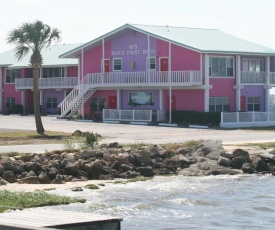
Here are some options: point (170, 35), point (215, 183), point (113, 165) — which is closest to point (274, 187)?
point (215, 183)

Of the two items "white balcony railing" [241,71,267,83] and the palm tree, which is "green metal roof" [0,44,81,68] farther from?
the palm tree

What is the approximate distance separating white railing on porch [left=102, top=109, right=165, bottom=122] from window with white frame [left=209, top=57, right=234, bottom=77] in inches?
182

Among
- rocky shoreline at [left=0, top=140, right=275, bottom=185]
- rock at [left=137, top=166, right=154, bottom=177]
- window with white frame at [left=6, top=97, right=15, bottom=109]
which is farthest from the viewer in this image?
window with white frame at [left=6, top=97, right=15, bottom=109]

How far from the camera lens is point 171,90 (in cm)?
5653

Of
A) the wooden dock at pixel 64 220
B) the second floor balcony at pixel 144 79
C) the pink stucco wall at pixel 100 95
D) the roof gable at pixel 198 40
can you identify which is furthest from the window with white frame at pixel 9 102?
the wooden dock at pixel 64 220

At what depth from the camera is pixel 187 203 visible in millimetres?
21797

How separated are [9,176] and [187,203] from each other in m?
5.69

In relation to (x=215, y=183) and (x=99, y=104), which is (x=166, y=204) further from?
(x=99, y=104)

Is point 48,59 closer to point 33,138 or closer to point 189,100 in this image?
point 189,100

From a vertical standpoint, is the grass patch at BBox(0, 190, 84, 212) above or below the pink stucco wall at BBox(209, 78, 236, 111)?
below

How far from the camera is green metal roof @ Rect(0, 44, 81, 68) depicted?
228 feet

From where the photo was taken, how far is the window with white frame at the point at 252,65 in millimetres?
57853

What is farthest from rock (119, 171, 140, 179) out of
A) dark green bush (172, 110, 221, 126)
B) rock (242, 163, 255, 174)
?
dark green bush (172, 110, 221, 126)

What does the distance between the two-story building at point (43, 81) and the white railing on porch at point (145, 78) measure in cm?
711
